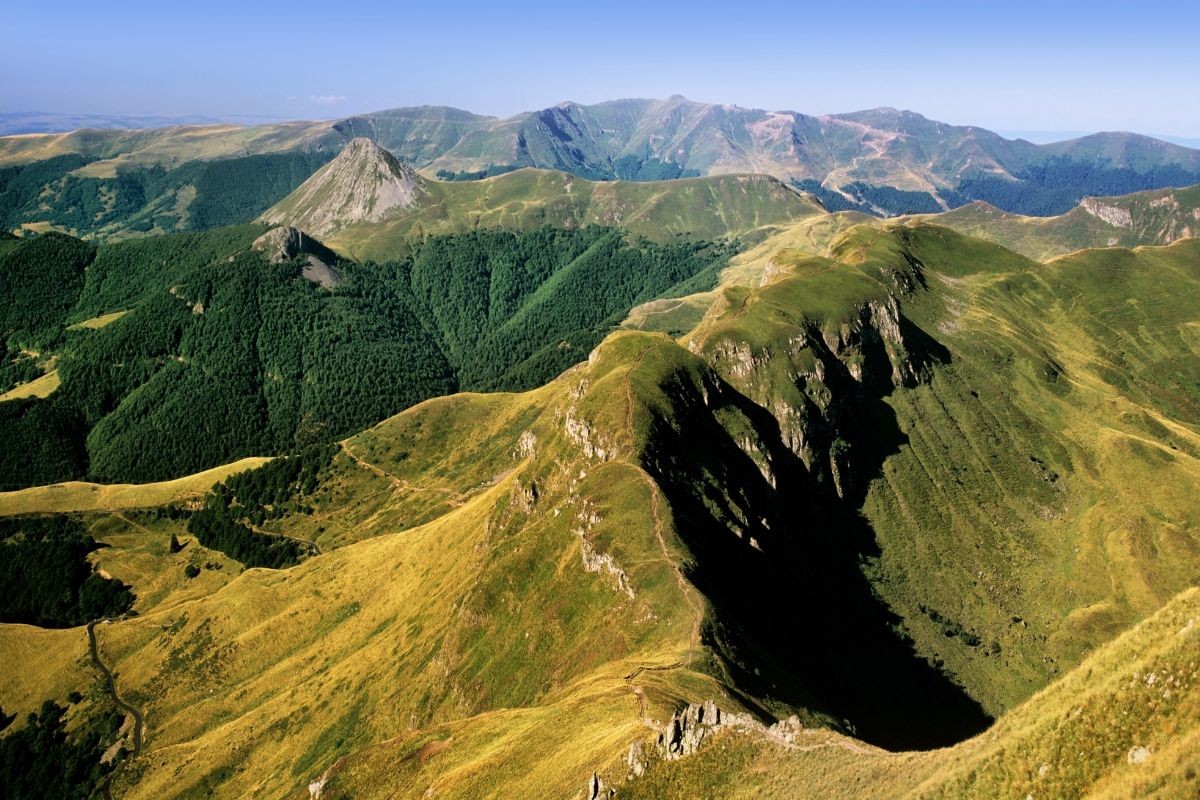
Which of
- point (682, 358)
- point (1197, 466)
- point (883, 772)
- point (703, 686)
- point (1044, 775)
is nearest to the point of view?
point (1044, 775)

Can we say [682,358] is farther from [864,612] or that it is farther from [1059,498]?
[1059,498]

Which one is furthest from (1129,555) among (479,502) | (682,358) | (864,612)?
(479,502)

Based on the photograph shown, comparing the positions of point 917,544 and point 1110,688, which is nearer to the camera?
point 1110,688

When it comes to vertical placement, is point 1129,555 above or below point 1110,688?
below

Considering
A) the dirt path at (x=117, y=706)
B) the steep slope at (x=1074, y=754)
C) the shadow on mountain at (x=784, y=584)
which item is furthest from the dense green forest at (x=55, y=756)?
the steep slope at (x=1074, y=754)

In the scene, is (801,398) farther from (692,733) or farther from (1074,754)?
(1074,754)

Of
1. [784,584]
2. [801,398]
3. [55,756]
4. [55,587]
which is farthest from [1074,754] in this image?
[55,587]
